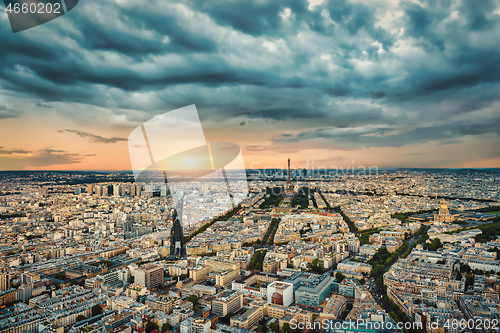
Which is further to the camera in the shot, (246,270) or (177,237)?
(177,237)

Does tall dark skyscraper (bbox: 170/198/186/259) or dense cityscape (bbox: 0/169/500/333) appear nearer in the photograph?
dense cityscape (bbox: 0/169/500/333)

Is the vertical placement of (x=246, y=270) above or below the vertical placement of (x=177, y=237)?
below

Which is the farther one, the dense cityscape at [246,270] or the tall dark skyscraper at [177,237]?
the tall dark skyscraper at [177,237]

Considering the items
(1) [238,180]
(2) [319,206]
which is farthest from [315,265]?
(1) [238,180]
